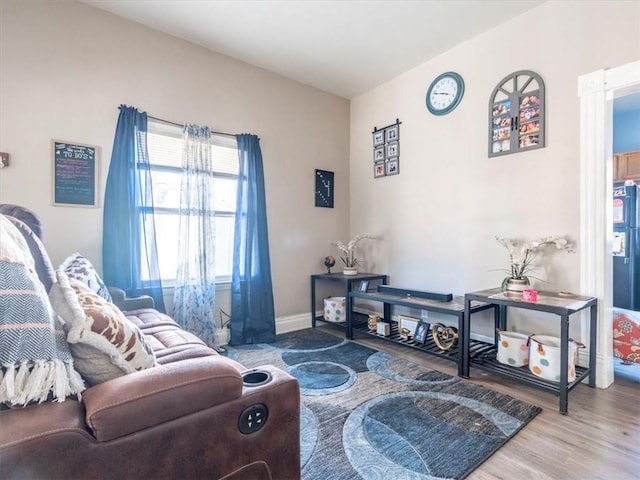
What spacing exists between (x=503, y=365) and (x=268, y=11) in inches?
123

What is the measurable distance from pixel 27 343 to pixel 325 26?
288cm

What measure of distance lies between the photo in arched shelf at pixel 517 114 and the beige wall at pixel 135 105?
70.4 inches

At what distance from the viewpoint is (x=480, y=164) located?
2.86 m

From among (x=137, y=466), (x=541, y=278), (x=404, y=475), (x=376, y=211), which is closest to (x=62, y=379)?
(x=137, y=466)

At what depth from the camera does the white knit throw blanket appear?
789mm

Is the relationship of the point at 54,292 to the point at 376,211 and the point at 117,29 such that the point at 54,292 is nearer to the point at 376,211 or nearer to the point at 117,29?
the point at 117,29

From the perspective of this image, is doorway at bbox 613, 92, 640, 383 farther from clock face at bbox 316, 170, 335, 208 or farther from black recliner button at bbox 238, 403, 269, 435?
black recliner button at bbox 238, 403, 269, 435

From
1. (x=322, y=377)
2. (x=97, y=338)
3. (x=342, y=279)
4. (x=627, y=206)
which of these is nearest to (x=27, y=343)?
(x=97, y=338)

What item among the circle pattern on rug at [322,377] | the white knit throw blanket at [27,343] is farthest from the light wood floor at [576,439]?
the white knit throw blanket at [27,343]

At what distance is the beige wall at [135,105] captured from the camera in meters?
2.24

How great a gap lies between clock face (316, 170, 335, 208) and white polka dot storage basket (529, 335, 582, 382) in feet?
7.98

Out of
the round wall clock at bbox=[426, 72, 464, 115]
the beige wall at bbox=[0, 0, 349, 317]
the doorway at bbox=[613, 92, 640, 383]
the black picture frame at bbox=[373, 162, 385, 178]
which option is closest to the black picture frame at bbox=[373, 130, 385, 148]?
the black picture frame at bbox=[373, 162, 385, 178]

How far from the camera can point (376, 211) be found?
3783 millimetres

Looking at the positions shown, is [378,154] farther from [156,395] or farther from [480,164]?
[156,395]
